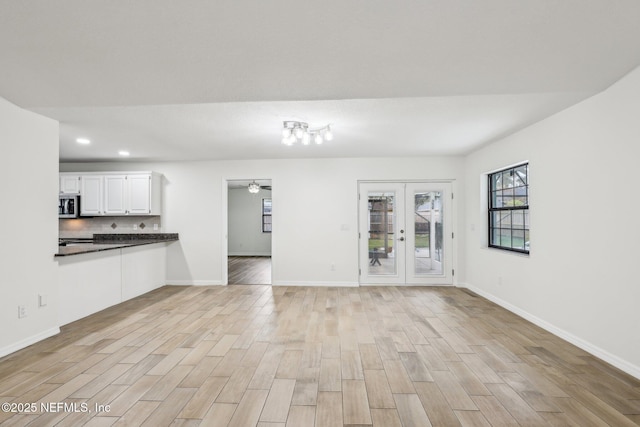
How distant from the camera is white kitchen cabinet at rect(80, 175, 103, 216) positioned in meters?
5.81

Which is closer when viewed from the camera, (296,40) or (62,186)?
(296,40)

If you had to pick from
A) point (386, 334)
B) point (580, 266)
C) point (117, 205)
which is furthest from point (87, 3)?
point (117, 205)

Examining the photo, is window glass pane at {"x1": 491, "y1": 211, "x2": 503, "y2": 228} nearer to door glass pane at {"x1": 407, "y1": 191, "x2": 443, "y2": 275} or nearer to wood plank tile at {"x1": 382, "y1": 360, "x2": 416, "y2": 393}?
door glass pane at {"x1": 407, "y1": 191, "x2": 443, "y2": 275}

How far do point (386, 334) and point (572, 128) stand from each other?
287cm

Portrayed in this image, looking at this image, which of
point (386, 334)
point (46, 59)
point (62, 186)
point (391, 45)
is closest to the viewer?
point (391, 45)

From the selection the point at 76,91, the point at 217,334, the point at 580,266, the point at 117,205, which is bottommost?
the point at 217,334

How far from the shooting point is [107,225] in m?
6.22

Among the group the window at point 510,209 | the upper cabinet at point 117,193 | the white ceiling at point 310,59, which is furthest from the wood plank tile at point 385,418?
the upper cabinet at point 117,193

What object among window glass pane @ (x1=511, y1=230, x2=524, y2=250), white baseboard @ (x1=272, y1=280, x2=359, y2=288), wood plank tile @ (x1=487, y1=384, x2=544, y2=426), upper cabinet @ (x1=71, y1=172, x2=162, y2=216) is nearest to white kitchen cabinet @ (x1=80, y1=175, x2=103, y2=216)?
upper cabinet @ (x1=71, y1=172, x2=162, y2=216)

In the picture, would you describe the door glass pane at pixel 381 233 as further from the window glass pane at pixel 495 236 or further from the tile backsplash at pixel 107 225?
the tile backsplash at pixel 107 225

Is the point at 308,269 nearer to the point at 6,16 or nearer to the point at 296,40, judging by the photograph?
the point at 296,40

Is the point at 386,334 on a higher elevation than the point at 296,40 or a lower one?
lower

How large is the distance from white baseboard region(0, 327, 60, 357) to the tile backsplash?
287cm

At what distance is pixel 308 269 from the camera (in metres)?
6.01
